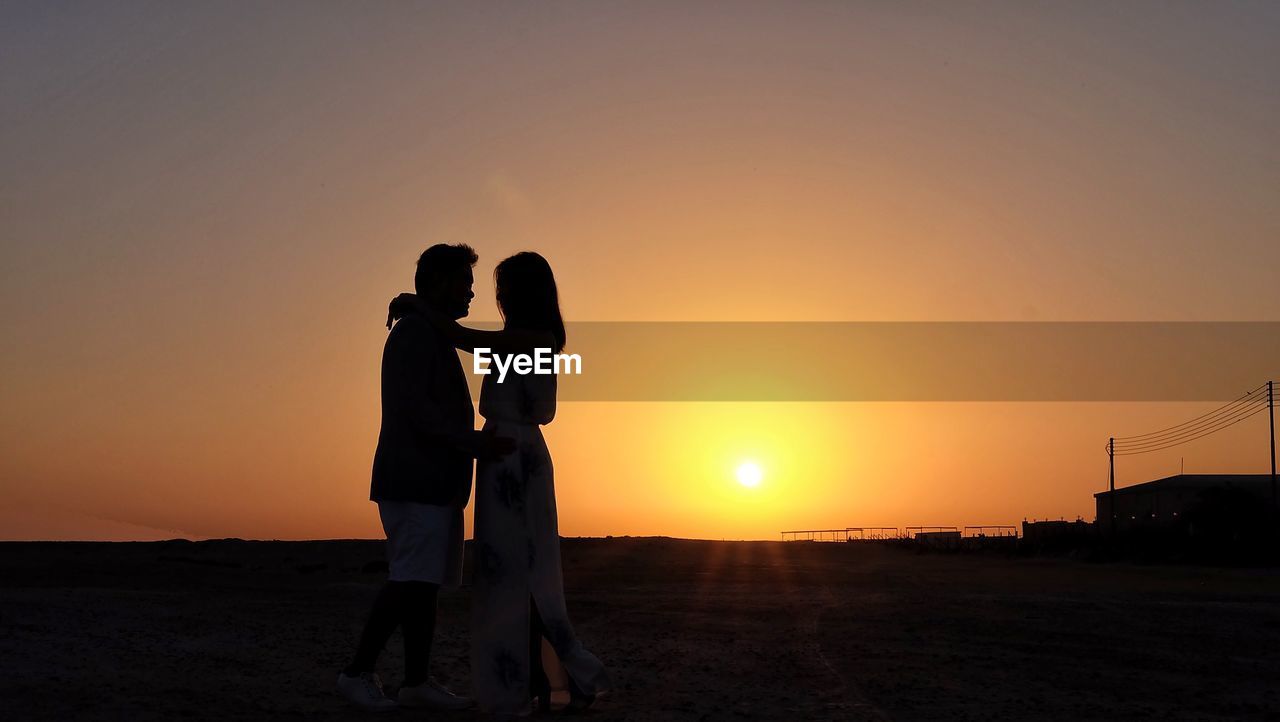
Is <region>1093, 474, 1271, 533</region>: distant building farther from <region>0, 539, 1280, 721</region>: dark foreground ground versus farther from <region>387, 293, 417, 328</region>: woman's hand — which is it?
<region>387, 293, 417, 328</region>: woman's hand

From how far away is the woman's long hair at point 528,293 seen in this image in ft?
20.8

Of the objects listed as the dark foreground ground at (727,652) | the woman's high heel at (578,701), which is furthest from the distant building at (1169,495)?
the woman's high heel at (578,701)

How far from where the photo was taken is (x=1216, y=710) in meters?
6.53

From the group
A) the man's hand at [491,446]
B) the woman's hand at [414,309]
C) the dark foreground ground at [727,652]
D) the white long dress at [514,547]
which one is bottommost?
the dark foreground ground at [727,652]

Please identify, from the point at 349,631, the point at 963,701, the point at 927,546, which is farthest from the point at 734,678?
the point at 927,546

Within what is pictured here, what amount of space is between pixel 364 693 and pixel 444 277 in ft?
7.10

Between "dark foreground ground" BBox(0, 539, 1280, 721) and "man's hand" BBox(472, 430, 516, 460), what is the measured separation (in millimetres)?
1294

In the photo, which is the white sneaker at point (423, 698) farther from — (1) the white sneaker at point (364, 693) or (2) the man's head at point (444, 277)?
(2) the man's head at point (444, 277)

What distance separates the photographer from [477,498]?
629 centimetres

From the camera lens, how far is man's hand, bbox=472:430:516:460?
6066mm

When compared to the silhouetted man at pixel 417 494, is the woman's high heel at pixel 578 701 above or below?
below

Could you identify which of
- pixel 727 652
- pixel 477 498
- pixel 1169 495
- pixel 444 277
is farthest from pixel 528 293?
pixel 1169 495

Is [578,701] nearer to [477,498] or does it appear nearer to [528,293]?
[477,498]

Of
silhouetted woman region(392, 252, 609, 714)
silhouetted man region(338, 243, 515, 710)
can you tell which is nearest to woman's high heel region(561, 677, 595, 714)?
silhouetted woman region(392, 252, 609, 714)
